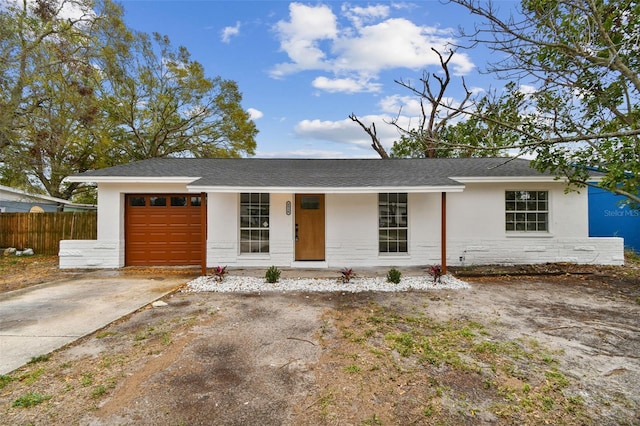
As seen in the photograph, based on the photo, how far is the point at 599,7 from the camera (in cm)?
633

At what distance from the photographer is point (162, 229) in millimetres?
9477

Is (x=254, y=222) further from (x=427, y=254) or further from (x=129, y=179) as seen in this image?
(x=427, y=254)

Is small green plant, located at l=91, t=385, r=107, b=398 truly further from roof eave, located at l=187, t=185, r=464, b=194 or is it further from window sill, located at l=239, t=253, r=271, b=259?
window sill, located at l=239, t=253, r=271, b=259

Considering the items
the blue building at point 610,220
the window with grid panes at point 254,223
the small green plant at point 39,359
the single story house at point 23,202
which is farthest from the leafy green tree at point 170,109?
the blue building at point 610,220

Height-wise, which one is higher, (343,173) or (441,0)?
(441,0)

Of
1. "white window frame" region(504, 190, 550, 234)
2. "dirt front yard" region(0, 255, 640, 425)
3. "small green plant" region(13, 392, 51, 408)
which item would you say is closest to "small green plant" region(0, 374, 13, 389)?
"dirt front yard" region(0, 255, 640, 425)

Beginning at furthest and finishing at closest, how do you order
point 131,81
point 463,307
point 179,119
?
point 179,119, point 131,81, point 463,307

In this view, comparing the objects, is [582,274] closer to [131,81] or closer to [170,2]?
[170,2]

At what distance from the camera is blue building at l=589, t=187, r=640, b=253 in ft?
36.6

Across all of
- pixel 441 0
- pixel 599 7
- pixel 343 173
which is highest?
pixel 441 0

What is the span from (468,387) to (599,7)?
7.99 meters

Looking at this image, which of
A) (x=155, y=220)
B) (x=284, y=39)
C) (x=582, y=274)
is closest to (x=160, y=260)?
(x=155, y=220)

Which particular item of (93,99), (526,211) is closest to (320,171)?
(526,211)

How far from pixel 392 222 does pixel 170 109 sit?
17.1 metres
